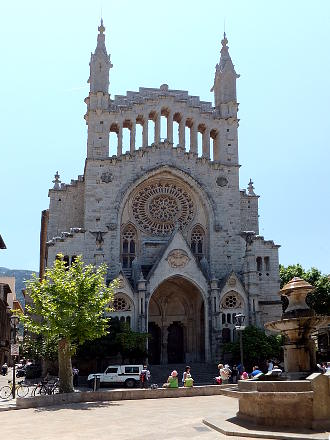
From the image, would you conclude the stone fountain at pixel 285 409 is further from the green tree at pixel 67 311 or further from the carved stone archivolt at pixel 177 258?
the carved stone archivolt at pixel 177 258

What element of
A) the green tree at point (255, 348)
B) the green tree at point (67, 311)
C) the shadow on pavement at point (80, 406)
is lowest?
the shadow on pavement at point (80, 406)

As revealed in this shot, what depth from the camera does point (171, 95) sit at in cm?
4791

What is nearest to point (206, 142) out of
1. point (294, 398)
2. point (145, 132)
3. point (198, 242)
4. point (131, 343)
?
point (145, 132)

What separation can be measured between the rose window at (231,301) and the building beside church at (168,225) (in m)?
0.08

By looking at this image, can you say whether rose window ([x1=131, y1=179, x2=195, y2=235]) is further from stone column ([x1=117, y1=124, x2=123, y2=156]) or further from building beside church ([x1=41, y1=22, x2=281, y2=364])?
Answer: stone column ([x1=117, y1=124, x2=123, y2=156])

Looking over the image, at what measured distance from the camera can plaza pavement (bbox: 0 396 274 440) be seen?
12.8 metres

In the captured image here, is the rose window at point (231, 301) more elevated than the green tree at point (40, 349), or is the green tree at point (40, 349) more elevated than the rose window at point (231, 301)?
the rose window at point (231, 301)

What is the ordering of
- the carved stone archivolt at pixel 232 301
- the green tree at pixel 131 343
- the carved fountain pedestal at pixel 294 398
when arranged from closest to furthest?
the carved fountain pedestal at pixel 294 398 < the green tree at pixel 131 343 < the carved stone archivolt at pixel 232 301

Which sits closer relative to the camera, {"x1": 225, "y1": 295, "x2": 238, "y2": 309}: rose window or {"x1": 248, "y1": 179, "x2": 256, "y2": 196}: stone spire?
{"x1": 225, "y1": 295, "x2": 238, "y2": 309}: rose window

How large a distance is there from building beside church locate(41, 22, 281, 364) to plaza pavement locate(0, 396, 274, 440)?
19.7 meters

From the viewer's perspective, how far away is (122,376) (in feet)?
108

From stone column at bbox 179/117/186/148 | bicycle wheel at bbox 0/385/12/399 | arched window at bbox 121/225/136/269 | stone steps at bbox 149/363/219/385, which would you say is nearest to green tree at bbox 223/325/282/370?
stone steps at bbox 149/363/219/385

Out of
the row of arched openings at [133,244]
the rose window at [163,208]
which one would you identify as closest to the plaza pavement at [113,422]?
the row of arched openings at [133,244]

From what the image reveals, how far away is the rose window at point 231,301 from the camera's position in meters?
41.9
